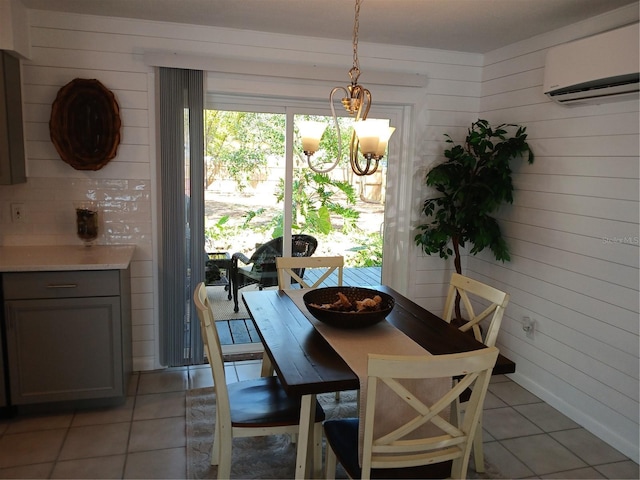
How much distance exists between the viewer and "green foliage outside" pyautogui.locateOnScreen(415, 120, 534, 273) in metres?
3.35

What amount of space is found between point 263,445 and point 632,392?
1.97 m

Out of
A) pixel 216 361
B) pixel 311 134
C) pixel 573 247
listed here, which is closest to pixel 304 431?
pixel 216 361

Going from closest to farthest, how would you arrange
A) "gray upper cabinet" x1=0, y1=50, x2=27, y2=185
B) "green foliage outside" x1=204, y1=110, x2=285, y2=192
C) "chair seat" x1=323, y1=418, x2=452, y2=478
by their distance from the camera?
"chair seat" x1=323, y1=418, x2=452, y2=478 → "gray upper cabinet" x1=0, y1=50, x2=27, y2=185 → "green foliage outside" x1=204, y1=110, x2=285, y2=192

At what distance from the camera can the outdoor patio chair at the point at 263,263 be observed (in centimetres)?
380

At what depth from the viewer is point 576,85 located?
2787 millimetres

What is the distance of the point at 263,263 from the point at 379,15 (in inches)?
75.4

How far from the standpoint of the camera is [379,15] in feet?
9.61

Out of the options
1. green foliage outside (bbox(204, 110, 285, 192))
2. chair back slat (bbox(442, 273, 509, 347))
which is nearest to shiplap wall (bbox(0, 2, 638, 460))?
green foliage outside (bbox(204, 110, 285, 192))

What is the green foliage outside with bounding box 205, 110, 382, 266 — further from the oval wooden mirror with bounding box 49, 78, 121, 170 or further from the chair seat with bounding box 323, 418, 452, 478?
the chair seat with bounding box 323, 418, 452, 478

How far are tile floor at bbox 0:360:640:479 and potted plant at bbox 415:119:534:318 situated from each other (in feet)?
3.35

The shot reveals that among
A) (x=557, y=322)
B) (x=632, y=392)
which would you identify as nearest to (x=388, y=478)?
(x=632, y=392)

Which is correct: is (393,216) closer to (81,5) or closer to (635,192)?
(635,192)

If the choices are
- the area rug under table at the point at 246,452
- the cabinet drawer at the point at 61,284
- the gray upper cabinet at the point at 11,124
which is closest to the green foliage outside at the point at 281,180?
the cabinet drawer at the point at 61,284

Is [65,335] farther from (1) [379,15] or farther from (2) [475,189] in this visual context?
(2) [475,189]
